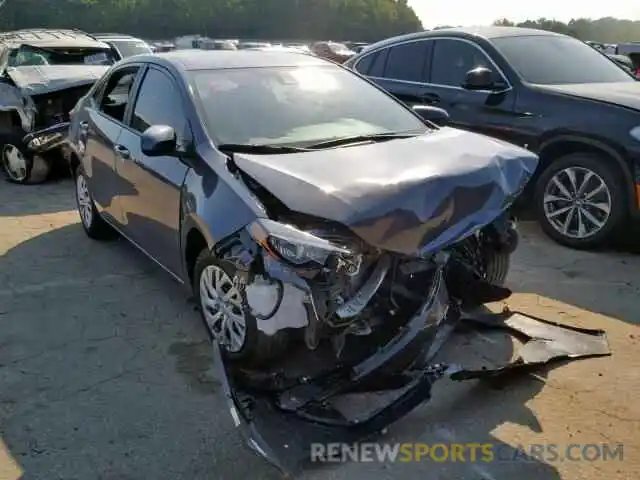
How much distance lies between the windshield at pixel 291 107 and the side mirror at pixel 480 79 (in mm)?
1574

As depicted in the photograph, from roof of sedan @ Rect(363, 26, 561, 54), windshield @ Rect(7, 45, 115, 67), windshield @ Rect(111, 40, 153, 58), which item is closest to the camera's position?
roof of sedan @ Rect(363, 26, 561, 54)

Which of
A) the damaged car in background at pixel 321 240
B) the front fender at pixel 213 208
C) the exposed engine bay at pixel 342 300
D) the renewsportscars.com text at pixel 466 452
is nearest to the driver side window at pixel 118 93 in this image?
the damaged car in background at pixel 321 240

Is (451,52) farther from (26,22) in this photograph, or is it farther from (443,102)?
(26,22)

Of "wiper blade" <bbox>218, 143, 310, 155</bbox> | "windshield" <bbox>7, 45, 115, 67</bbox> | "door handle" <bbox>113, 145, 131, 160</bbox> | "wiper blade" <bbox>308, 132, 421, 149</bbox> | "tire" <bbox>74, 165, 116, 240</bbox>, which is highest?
"wiper blade" <bbox>308, 132, 421, 149</bbox>

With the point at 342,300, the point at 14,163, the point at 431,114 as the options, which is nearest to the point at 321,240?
the point at 342,300

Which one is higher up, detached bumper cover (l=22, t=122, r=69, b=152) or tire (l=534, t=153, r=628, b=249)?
tire (l=534, t=153, r=628, b=249)

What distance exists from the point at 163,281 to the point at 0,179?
511 centimetres

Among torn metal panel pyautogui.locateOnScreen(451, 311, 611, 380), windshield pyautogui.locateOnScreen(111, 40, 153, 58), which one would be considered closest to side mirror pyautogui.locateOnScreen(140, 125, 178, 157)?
torn metal panel pyautogui.locateOnScreen(451, 311, 611, 380)

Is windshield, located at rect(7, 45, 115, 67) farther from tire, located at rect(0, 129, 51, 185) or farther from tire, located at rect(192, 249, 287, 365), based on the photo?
tire, located at rect(192, 249, 287, 365)

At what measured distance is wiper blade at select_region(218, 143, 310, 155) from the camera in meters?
Result: 3.67

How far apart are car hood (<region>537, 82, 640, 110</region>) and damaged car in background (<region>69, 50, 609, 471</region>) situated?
1.87 metres

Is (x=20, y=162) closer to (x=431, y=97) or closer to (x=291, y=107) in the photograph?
(x=431, y=97)

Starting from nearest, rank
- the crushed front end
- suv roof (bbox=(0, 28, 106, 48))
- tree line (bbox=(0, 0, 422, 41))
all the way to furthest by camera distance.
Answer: the crushed front end
suv roof (bbox=(0, 28, 106, 48))
tree line (bbox=(0, 0, 422, 41))

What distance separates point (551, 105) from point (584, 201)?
33.8 inches
